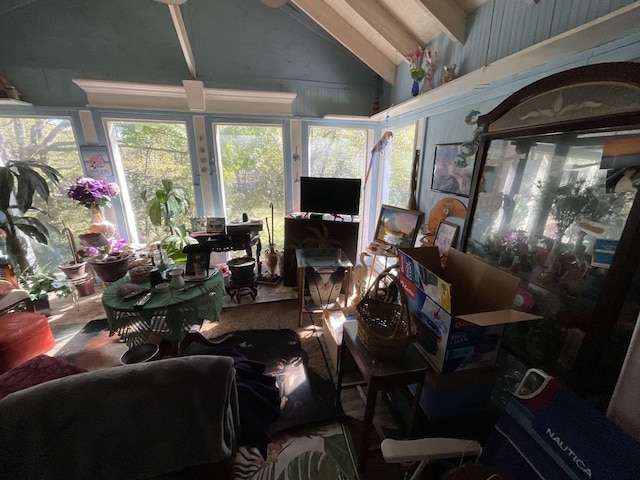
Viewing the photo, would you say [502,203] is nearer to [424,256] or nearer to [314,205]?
[424,256]

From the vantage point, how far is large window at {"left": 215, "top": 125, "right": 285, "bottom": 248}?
3.29 meters

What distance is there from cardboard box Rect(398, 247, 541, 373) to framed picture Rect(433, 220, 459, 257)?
54cm

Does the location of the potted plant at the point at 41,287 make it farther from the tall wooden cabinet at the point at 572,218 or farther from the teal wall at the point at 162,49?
the tall wooden cabinet at the point at 572,218

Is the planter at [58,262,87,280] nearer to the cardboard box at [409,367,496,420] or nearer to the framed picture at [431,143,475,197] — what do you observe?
the cardboard box at [409,367,496,420]

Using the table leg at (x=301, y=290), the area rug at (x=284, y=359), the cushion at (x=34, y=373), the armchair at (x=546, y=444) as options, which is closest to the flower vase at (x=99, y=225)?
the area rug at (x=284, y=359)

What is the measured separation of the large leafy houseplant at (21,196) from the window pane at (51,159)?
7.7 inches

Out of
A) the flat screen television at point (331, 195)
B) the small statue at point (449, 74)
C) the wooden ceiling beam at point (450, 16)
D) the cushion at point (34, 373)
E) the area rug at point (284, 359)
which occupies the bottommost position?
the area rug at point (284, 359)

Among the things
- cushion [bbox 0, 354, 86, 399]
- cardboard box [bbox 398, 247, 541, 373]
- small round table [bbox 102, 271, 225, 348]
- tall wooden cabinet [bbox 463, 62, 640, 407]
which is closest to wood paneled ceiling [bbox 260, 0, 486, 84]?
tall wooden cabinet [bbox 463, 62, 640, 407]

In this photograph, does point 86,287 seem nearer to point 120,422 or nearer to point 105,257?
point 105,257

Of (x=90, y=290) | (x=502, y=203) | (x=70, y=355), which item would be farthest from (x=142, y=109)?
(x=502, y=203)

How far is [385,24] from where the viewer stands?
2.30 m

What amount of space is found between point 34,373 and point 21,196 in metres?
2.02

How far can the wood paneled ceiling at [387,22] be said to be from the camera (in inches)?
71.7

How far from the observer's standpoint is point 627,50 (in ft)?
3.61
